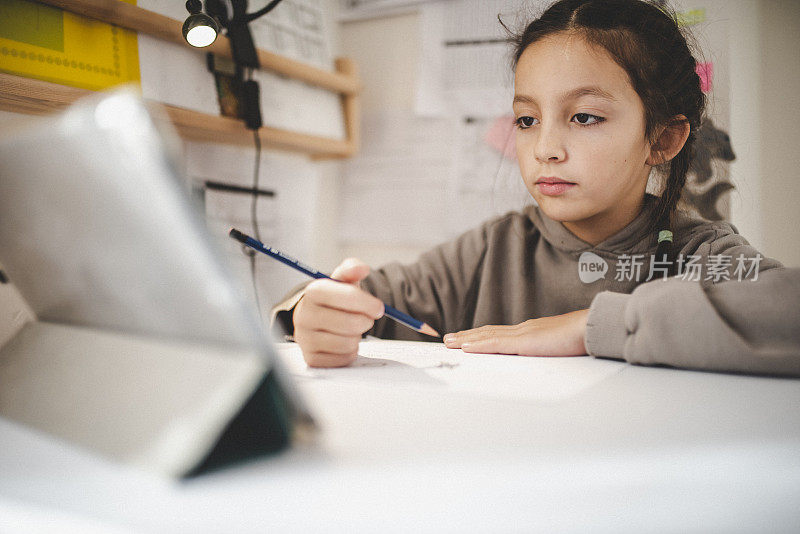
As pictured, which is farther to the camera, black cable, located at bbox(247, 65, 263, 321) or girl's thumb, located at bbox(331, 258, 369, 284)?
black cable, located at bbox(247, 65, 263, 321)

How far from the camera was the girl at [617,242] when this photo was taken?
39cm

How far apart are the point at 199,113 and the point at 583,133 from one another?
42 cm

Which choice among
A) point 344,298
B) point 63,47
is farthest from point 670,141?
point 63,47

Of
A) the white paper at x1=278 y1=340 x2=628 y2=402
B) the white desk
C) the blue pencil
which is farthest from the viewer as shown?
the blue pencil

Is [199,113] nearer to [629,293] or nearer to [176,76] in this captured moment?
[176,76]

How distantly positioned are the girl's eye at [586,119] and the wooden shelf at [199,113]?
403 mm

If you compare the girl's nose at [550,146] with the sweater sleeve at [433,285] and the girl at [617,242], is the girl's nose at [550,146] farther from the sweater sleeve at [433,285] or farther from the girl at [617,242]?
the sweater sleeve at [433,285]

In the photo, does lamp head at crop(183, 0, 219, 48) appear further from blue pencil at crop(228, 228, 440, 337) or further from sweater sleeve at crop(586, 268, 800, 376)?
sweater sleeve at crop(586, 268, 800, 376)

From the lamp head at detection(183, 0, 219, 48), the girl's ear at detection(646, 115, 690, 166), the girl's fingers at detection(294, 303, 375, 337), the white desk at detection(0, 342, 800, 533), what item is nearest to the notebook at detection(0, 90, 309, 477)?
the white desk at detection(0, 342, 800, 533)

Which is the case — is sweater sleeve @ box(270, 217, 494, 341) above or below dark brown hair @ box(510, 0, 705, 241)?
below

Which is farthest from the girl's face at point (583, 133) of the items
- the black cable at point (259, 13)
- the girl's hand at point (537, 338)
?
the black cable at point (259, 13)

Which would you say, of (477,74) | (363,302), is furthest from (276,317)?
(477,74)

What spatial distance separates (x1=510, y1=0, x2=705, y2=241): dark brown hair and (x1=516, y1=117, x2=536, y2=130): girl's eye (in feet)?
0.27

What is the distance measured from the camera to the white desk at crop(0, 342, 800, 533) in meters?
0.17
